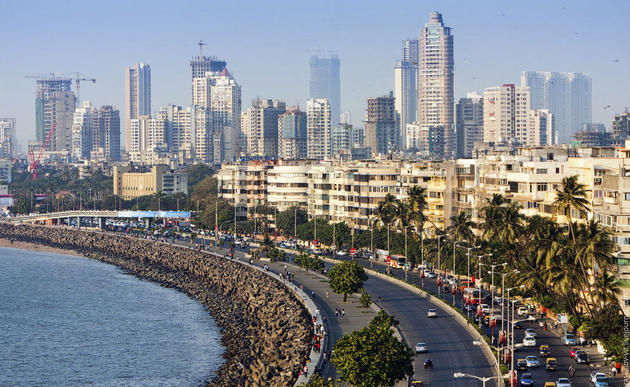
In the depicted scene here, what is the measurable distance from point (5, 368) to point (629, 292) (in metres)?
53.1

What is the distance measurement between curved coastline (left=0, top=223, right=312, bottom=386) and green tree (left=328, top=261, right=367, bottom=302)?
14.1ft

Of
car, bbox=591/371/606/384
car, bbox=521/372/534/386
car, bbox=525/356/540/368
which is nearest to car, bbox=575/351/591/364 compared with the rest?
car, bbox=525/356/540/368

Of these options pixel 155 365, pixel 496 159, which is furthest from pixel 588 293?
pixel 496 159

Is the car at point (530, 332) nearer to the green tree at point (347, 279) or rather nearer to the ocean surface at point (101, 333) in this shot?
the green tree at point (347, 279)

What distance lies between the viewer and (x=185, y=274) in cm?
14675

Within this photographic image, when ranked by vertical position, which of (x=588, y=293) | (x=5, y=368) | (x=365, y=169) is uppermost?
(x=365, y=169)

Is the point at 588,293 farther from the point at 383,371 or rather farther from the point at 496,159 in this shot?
the point at 496,159

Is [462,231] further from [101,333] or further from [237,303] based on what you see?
[101,333]

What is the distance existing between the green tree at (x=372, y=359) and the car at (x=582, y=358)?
16.0 m

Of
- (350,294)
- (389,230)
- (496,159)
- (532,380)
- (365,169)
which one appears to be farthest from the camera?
(365,169)

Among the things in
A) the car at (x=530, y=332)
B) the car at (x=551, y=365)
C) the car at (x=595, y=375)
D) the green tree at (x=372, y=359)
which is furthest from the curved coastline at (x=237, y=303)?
the car at (x=595, y=375)

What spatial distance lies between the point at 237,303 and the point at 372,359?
58.1m

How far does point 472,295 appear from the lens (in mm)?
99125

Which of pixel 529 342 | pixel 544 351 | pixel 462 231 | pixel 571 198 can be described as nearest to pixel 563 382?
pixel 544 351
